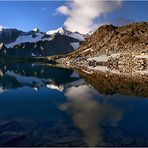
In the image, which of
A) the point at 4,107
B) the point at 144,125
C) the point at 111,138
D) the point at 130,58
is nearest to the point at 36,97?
the point at 4,107

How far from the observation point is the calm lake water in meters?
31.6

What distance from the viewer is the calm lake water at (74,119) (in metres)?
31.6

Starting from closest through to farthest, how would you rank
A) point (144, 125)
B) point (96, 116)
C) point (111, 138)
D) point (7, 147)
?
point (7, 147)
point (111, 138)
point (144, 125)
point (96, 116)

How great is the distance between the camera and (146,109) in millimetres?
49781

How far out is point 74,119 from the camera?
4084cm

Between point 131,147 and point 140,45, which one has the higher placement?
point 140,45

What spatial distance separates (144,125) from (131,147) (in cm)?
991

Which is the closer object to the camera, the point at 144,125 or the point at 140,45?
the point at 144,125

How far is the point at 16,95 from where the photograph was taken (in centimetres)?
6338

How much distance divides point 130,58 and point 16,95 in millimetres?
101781

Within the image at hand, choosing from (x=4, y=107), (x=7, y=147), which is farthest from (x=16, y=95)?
(x=7, y=147)

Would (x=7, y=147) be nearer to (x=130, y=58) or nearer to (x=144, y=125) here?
(x=144, y=125)

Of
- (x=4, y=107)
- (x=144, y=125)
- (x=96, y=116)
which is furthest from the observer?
(x=4, y=107)

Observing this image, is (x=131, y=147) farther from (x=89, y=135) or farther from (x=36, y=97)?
(x=36, y=97)
